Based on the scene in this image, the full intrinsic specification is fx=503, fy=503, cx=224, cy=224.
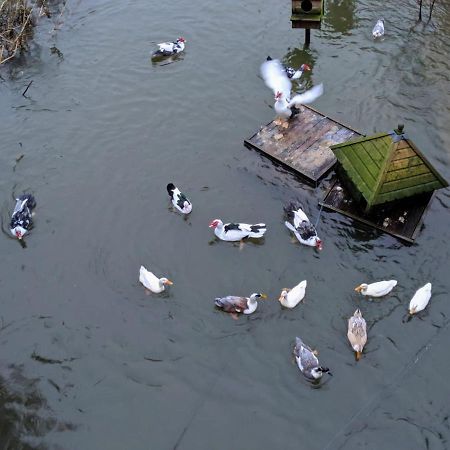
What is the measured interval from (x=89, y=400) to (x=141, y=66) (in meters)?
10.7

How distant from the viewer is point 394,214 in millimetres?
11492

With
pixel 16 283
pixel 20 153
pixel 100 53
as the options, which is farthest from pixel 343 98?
pixel 16 283

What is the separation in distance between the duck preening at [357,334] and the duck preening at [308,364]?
70cm

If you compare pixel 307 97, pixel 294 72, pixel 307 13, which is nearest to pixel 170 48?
pixel 294 72

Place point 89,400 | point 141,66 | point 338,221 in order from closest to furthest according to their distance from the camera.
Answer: point 89,400, point 338,221, point 141,66

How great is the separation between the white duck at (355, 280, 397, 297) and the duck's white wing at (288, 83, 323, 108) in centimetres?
549

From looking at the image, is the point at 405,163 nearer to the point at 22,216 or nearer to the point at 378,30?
the point at 378,30

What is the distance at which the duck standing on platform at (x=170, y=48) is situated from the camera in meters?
15.9

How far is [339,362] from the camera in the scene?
9508 mm

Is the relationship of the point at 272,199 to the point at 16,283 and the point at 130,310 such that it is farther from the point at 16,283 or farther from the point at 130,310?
the point at 16,283

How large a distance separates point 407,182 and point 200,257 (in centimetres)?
479

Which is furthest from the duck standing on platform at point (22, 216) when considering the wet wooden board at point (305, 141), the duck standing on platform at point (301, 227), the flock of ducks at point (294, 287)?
the duck standing on platform at point (301, 227)

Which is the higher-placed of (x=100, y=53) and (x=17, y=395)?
(x=100, y=53)

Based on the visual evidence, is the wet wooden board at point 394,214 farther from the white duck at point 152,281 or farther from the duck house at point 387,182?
the white duck at point 152,281
